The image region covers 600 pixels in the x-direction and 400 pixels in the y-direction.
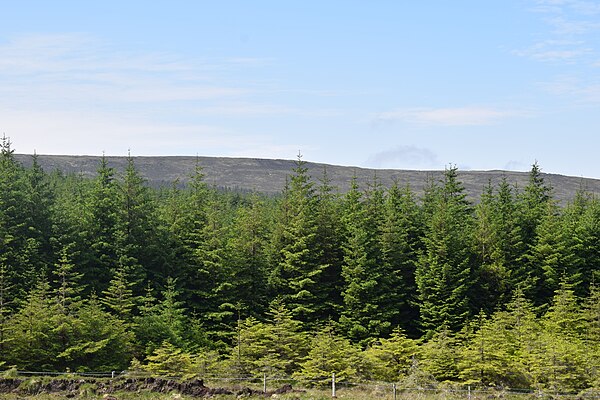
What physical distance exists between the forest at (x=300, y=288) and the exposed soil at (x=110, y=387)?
4.15 meters

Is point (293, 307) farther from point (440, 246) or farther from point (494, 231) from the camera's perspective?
point (494, 231)

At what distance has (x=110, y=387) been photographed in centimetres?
2827

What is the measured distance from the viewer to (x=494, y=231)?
54.5 metres

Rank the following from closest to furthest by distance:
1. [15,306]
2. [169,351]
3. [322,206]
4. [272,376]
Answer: [272,376] → [169,351] → [15,306] → [322,206]

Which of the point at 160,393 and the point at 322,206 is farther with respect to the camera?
the point at 322,206

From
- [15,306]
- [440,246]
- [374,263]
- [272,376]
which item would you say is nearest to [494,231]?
[440,246]

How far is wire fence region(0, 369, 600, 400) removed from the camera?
29656 millimetres

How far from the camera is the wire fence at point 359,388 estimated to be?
29656 mm

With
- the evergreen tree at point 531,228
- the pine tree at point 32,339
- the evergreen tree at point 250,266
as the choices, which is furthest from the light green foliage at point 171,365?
the evergreen tree at point 531,228

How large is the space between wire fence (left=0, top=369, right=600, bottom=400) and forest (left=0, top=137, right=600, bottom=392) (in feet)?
2.53

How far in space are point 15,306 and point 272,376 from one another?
764 inches

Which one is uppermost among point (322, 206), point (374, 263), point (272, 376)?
point (322, 206)

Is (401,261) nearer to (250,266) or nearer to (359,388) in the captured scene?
(250,266)

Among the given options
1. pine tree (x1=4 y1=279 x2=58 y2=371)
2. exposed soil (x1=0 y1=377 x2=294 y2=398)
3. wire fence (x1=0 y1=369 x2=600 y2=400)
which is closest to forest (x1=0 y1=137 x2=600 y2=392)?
pine tree (x1=4 y1=279 x2=58 y2=371)
